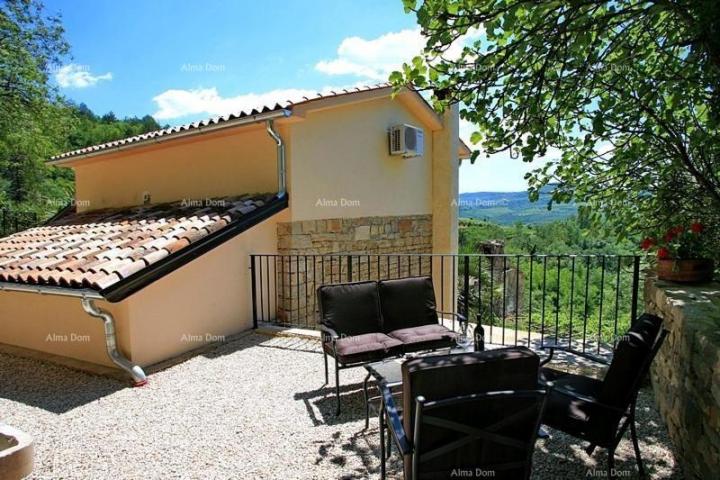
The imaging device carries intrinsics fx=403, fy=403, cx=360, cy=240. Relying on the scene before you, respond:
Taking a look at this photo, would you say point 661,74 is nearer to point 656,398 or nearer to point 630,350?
point 630,350

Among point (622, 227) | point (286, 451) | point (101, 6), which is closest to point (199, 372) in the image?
point (286, 451)

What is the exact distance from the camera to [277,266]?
707cm

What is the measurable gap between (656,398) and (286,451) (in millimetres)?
3413

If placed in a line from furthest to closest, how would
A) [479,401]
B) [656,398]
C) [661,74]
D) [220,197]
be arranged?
1. [220,197]
2. [656,398]
3. [661,74]
4. [479,401]

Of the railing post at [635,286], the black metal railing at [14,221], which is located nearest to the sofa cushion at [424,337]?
the railing post at [635,286]

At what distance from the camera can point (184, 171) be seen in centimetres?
838

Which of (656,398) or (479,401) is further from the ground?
(479,401)

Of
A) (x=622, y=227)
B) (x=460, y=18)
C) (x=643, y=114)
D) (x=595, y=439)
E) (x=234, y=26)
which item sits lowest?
(x=595, y=439)

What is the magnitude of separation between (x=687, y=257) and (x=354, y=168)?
5.76 meters

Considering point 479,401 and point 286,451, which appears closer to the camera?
point 479,401

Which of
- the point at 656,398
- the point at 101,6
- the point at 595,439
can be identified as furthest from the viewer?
the point at 101,6

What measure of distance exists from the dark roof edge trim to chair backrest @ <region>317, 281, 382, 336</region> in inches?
70.7

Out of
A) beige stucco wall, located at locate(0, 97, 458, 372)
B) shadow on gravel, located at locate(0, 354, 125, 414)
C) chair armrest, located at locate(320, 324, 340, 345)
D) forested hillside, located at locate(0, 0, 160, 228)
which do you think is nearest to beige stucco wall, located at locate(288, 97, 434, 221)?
beige stucco wall, located at locate(0, 97, 458, 372)

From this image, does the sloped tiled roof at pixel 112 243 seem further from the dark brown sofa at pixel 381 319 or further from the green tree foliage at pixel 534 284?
the green tree foliage at pixel 534 284
